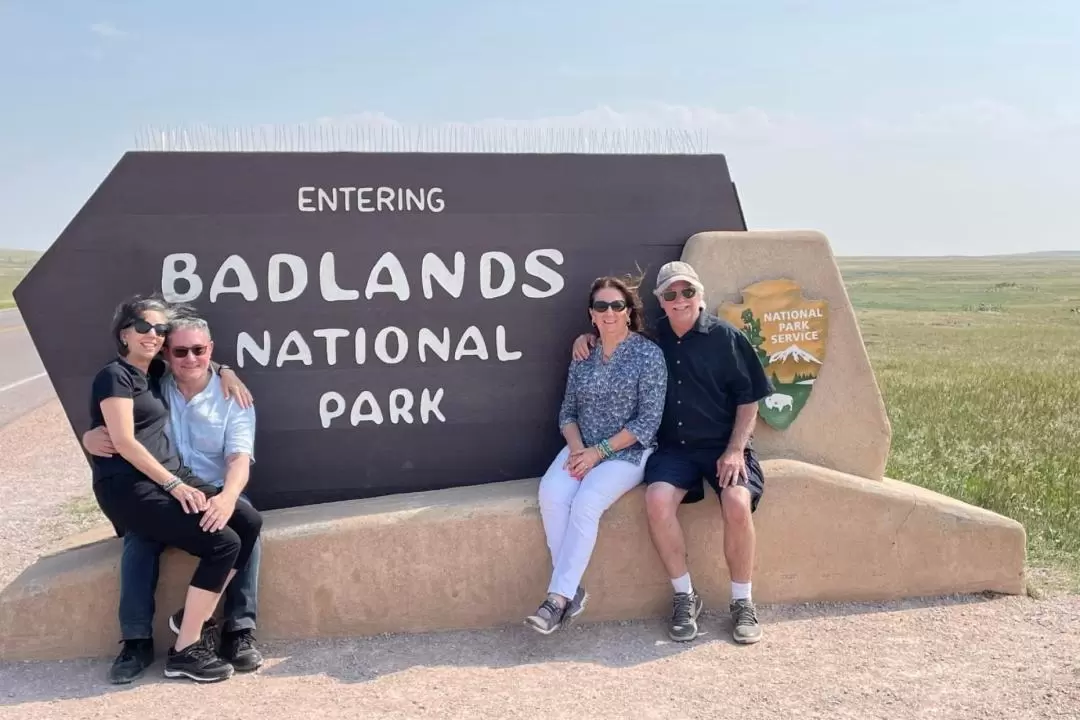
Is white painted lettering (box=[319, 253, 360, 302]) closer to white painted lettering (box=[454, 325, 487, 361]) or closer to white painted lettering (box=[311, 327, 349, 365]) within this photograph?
white painted lettering (box=[311, 327, 349, 365])

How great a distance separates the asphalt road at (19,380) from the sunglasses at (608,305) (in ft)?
30.8

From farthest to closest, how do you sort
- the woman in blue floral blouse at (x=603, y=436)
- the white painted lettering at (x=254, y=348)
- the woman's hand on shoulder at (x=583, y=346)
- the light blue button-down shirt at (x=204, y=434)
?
the white painted lettering at (x=254, y=348) < the woman's hand on shoulder at (x=583, y=346) < the woman in blue floral blouse at (x=603, y=436) < the light blue button-down shirt at (x=204, y=434)

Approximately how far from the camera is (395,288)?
4.50 meters

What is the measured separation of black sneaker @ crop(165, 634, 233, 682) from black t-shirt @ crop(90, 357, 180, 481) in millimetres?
740

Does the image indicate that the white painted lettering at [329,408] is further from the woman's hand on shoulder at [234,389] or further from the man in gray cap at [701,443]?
the man in gray cap at [701,443]

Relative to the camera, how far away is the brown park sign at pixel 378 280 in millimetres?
4305

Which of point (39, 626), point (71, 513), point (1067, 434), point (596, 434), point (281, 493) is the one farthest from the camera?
point (1067, 434)

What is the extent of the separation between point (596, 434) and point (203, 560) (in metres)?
1.79

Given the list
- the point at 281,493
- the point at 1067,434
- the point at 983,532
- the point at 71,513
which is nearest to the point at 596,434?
the point at 281,493

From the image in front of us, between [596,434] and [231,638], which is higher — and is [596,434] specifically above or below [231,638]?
above

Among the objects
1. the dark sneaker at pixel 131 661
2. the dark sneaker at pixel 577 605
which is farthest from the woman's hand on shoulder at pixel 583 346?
the dark sneaker at pixel 131 661

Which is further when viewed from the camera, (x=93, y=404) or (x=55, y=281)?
(x=55, y=281)


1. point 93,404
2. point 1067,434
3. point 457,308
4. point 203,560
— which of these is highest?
point 457,308

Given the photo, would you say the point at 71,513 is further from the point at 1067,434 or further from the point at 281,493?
the point at 1067,434
